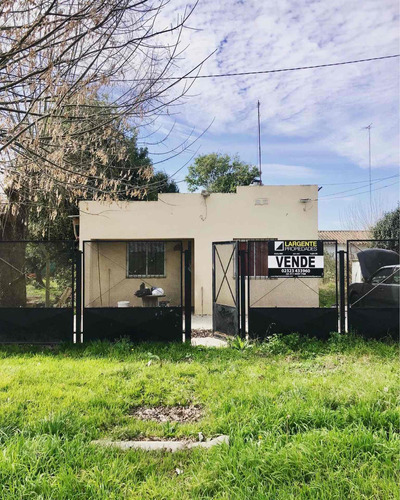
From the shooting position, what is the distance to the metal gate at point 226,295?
24.2 feet

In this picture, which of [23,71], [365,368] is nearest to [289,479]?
[365,368]

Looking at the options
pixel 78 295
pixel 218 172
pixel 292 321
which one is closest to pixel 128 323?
pixel 78 295

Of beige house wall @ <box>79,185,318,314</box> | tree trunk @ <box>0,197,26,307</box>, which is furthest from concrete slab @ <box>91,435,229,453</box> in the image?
beige house wall @ <box>79,185,318,314</box>

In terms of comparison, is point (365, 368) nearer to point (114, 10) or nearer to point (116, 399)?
point (116, 399)

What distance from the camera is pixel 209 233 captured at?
12367mm

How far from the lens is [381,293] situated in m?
7.61

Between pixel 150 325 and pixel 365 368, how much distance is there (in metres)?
3.97

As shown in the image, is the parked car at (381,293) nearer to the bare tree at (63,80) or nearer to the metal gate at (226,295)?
the metal gate at (226,295)

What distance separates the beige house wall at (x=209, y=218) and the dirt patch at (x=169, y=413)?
8.02 m

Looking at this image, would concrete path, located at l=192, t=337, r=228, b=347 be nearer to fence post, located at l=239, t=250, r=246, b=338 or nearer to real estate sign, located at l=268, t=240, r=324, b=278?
fence post, located at l=239, t=250, r=246, b=338

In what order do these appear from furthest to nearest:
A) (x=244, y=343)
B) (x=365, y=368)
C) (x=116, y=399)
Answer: (x=244, y=343), (x=365, y=368), (x=116, y=399)

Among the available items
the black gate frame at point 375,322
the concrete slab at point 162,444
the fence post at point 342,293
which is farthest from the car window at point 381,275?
the concrete slab at point 162,444

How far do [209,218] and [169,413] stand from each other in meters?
8.84

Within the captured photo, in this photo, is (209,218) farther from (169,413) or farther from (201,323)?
(169,413)
